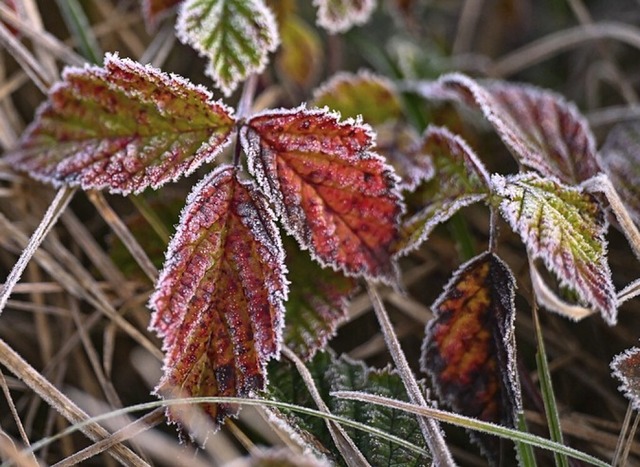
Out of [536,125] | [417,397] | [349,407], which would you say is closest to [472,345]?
[417,397]

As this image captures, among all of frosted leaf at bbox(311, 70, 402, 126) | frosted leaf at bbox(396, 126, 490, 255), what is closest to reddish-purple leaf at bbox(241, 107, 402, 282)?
frosted leaf at bbox(396, 126, 490, 255)

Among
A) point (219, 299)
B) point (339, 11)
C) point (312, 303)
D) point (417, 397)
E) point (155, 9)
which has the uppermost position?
point (155, 9)

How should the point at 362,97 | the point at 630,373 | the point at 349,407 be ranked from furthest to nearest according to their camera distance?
the point at 362,97, the point at 349,407, the point at 630,373

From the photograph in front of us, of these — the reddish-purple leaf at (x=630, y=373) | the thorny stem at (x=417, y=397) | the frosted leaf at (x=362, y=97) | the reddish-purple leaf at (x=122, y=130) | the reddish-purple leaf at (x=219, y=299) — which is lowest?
the reddish-purple leaf at (x=630, y=373)

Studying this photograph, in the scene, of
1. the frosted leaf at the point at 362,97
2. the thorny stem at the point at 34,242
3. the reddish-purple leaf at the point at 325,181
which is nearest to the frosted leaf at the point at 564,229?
the reddish-purple leaf at the point at 325,181

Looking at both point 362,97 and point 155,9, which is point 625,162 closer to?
point 362,97

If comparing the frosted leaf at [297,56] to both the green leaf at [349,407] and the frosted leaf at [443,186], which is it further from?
the green leaf at [349,407]

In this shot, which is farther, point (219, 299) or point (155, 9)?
point (155, 9)
